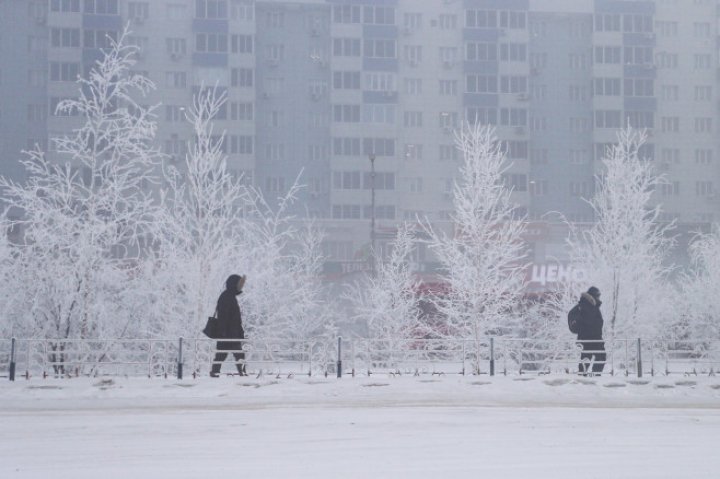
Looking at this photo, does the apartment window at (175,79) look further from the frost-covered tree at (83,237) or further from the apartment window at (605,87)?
the frost-covered tree at (83,237)

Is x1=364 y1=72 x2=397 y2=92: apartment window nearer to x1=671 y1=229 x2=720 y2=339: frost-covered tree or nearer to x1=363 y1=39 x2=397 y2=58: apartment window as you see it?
x1=363 y1=39 x2=397 y2=58: apartment window

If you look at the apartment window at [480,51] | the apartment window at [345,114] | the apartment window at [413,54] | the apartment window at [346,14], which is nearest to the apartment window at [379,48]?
the apartment window at [346,14]

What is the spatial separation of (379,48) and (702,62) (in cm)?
2814

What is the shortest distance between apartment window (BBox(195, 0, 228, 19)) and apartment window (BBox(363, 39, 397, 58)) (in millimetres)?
11191

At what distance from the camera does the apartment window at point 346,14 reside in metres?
73.9

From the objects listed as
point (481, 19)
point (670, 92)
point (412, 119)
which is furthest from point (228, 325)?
point (670, 92)

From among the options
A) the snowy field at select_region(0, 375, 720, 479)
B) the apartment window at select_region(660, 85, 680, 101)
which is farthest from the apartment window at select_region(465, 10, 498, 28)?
the snowy field at select_region(0, 375, 720, 479)

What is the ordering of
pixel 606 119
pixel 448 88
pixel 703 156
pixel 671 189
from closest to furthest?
pixel 606 119 → pixel 448 88 → pixel 671 189 → pixel 703 156

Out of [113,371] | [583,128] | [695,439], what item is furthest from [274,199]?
[695,439]

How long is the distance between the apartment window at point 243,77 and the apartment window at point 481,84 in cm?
1762

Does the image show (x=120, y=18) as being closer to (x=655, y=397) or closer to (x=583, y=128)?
(x=583, y=128)

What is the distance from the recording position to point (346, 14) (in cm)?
7400

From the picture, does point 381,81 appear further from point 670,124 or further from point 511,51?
point 670,124

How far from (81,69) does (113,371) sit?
49102 mm
